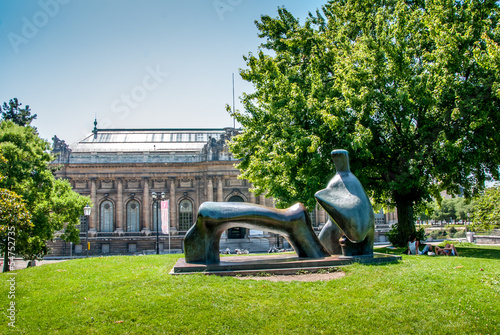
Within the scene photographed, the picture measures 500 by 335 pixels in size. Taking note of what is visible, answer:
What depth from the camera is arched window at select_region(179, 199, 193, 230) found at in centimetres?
5434

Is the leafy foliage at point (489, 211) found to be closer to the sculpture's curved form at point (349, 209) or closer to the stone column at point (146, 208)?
the sculpture's curved form at point (349, 209)

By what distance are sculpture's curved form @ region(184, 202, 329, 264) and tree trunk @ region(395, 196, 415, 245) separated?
10.7 meters

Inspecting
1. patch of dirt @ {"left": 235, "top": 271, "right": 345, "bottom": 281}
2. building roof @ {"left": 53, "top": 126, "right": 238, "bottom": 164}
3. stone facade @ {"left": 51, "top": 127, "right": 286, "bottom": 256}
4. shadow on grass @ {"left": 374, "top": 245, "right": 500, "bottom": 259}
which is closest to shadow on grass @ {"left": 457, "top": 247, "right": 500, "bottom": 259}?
shadow on grass @ {"left": 374, "top": 245, "right": 500, "bottom": 259}

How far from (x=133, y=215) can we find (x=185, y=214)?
252 inches

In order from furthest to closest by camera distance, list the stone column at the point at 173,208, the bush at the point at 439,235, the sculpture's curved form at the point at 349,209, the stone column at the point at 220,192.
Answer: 1. the bush at the point at 439,235
2. the stone column at the point at 220,192
3. the stone column at the point at 173,208
4. the sculpture's curved form at the point at 349,209

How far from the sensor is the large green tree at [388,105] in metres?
19.6

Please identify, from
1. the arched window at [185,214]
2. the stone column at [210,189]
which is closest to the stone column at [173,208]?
the arched window at [185,214]

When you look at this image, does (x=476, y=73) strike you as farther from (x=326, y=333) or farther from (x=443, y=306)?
(x=326, y=333)

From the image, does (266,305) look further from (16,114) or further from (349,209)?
(16,114)

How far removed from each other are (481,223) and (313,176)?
746 inches

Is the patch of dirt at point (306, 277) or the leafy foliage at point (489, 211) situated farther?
the leafy foliage at point (489, 211)

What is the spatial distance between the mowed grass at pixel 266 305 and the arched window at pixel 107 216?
42255 millimetres

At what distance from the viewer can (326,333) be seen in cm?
852

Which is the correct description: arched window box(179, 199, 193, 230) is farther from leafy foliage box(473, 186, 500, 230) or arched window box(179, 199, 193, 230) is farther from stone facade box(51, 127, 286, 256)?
leafy foliage box(473, 186, 500, 230)
